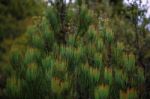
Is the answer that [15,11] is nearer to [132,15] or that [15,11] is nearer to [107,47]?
[132,15]

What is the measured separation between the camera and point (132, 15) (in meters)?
6.88

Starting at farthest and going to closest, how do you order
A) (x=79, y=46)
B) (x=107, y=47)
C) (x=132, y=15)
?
(x=132, y=15) < (x=107, y=47) < (x=79, y=46)

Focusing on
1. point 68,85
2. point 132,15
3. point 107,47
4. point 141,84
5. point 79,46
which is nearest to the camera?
point 68,85

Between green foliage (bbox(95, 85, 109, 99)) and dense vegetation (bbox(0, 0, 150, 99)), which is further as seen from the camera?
dense vegetation (bbox(0, 0, 150, 99))

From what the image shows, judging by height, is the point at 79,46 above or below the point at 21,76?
above

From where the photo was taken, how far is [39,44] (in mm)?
5367

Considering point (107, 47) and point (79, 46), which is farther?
point (107, 47)

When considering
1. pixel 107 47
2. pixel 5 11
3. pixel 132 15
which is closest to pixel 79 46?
pixel 107 47

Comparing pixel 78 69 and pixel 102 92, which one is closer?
pixel 102 92

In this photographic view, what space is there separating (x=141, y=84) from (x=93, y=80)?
680mm

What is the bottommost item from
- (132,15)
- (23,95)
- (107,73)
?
(23,95)

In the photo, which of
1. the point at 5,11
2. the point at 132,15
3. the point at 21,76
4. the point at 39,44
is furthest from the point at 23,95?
the point at 5,11

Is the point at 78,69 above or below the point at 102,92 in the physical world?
above

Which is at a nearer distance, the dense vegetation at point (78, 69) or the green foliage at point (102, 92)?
the green foliage at point (102, 92)
